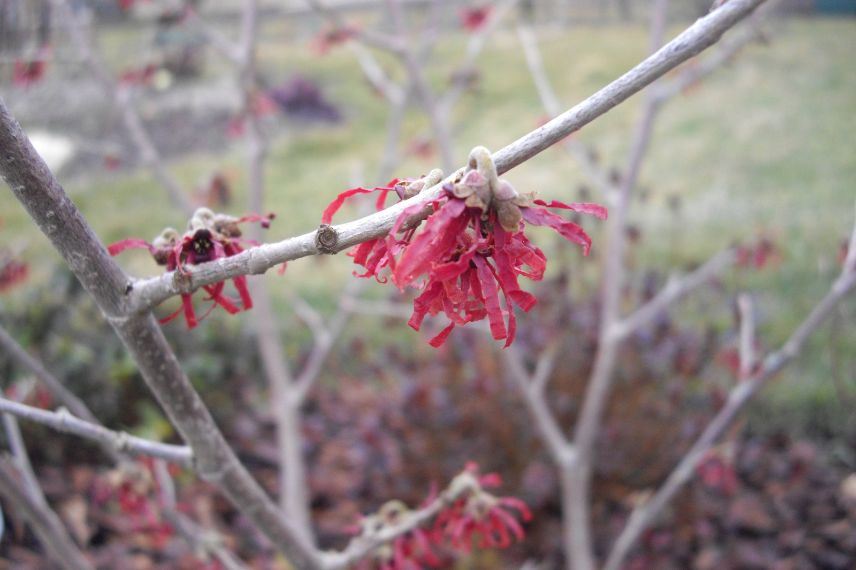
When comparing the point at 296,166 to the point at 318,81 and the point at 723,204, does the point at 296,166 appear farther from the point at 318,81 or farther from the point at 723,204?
the point at 723,204

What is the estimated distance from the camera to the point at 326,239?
1.67 ft

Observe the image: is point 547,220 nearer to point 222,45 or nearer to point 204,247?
point 204,247

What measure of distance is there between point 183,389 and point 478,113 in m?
6.16

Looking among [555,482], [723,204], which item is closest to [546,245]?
[723,204]

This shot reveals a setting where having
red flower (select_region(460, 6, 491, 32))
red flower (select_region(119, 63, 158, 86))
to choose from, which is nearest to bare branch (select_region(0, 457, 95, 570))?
red flower (select_region(119, 63, 158, 86))

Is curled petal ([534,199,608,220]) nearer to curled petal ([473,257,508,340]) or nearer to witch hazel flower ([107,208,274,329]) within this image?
curled petal ([473,257,508,340])

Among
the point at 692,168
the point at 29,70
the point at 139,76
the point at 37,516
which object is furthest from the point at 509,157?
the point at 692,168

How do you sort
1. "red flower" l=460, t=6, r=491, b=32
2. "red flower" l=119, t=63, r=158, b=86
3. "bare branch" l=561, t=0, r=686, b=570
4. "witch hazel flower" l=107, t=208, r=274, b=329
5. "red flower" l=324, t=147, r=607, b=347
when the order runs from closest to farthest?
1. "red flower" l=324, t=147, r=607, b=347
2. "witch hazel flower" l=107, t=208, r=274, b=329
3. "bare branch" l=561, t=0, r=686, b=570
4. "red flower" l=119, t=63, r=158, b=86
5. "red flower" l=460, t=6, r=491, b=32

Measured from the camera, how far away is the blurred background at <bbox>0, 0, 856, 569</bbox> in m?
2.37

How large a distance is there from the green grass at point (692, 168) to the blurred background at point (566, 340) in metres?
0.02

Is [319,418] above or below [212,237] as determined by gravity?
above

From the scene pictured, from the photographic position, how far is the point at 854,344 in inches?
125

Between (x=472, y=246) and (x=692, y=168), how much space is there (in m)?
4.70

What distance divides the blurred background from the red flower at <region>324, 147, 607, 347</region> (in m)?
0.92
